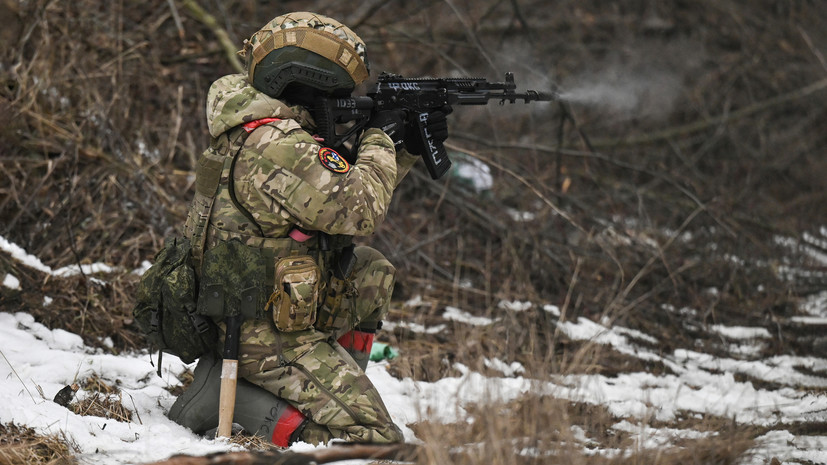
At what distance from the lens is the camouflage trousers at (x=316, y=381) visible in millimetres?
3223

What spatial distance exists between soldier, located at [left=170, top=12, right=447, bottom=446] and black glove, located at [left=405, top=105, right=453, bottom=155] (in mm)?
296

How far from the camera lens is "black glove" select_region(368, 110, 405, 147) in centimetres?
353

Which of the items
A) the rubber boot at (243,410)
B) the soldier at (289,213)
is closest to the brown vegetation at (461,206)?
the soldier at (289,213)

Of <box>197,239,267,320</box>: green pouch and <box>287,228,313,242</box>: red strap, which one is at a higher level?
Answer: <box>287,228,313,242</box>: red strap

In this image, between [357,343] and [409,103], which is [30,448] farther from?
[409,103]

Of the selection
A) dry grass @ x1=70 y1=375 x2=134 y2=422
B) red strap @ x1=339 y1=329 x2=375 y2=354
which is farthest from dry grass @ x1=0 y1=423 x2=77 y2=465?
red strap @ x1=339 y1=329 x2=375 y2=354

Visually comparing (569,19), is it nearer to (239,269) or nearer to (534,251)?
(534,251)

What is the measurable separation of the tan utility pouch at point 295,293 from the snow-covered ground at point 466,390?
50cm

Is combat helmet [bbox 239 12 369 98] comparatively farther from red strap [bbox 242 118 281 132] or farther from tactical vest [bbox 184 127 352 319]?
tactical vest [bbox 184 127 352 319]

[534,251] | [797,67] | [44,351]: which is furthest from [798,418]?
[797,67]

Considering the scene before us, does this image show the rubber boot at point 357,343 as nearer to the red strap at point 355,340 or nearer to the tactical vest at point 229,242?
the red strap at point 355,340

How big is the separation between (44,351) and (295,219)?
150 centimetres

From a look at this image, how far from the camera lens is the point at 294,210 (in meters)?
3.16

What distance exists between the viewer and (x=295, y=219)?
3.24 m
